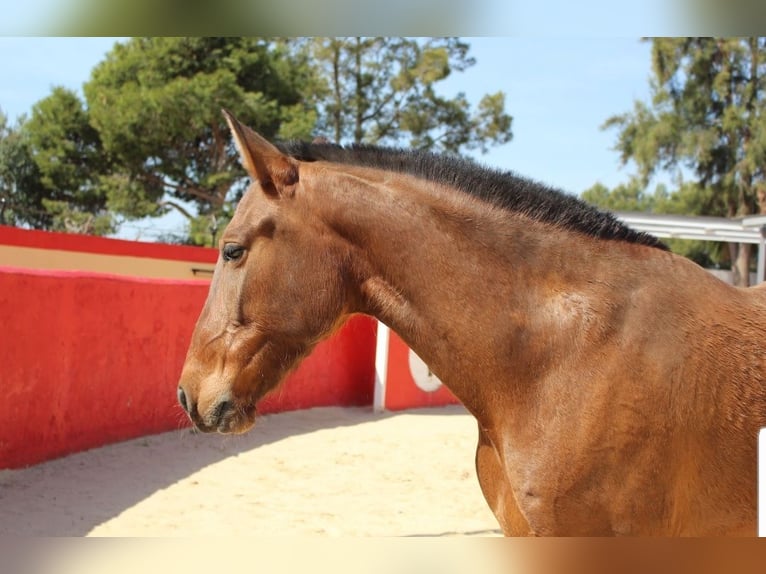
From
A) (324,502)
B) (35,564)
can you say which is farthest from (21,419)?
(35,564)

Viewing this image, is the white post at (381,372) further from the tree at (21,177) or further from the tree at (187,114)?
the tree at (21,177)

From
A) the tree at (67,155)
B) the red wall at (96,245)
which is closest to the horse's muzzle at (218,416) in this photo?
the red wall at (96,245)

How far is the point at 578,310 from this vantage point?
2166 millimetres

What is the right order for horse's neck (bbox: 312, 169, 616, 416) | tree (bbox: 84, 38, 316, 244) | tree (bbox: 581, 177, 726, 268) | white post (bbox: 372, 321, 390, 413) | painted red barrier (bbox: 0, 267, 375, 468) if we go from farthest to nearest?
tree (bbox: 581, 177, 726, 268)
tree (bbox: 84, 38, 316, 244)
white post (bbox: 372, 321, 390, 413)
painted red barrier (bbox: 0, 267, 375, 468)
horse's neck (bbox: 312, 169, 616, 416)

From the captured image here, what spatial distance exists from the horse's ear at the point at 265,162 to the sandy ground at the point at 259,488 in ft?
13.3

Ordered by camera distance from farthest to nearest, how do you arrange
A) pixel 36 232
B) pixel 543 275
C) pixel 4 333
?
pixel 36 232
pixel 4 333
pixel 543 275

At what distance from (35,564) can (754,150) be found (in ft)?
88.8

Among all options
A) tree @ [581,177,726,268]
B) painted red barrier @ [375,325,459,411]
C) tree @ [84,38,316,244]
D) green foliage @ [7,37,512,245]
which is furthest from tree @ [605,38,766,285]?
painted red barrier @ [375,325,459,411]

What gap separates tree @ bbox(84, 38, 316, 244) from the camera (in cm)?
2347

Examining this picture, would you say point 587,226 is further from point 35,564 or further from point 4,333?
point 4,333

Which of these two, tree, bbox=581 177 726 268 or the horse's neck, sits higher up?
tree, bbox=581 177 726 268

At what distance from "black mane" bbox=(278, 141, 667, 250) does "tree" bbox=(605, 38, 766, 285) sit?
22982 mm

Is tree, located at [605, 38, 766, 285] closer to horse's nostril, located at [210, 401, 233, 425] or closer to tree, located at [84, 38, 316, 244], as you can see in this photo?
tree, located at [84, 38, 316, 244]

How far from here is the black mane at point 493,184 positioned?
2324 millimetres
